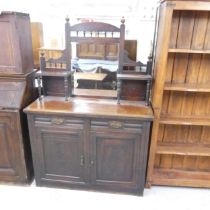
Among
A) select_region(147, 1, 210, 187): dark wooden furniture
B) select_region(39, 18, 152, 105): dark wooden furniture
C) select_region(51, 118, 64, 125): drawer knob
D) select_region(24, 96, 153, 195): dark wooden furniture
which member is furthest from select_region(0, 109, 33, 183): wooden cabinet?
select_region(147, 1, 210, 187): dark wooden furniture

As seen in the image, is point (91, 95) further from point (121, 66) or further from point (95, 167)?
point (95, 167)

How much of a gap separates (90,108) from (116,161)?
548 millimetres

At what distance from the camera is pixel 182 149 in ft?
6.82

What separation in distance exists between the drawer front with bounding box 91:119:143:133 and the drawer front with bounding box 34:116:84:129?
0.12 m

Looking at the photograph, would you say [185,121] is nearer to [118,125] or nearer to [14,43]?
[118,125]

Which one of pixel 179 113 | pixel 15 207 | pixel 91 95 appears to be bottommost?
pixel 15 207

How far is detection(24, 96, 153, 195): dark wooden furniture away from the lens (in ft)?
5.98

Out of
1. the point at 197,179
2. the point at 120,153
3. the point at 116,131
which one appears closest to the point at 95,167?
the point at 120,153

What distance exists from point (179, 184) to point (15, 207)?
5.26 feet

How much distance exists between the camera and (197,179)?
217cm

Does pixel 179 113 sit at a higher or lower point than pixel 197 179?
higher

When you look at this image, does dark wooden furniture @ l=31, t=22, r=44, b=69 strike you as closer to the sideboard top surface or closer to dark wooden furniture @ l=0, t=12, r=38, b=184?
dark wooden furniture @ l=0, t=12, r=38, b=184

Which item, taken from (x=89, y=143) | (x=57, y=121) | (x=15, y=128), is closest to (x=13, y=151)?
(x=15, y=128)

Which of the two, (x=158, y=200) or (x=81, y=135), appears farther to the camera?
(x=158, y=200)
